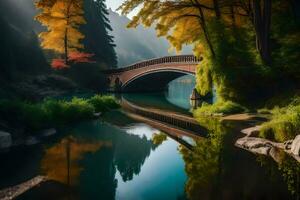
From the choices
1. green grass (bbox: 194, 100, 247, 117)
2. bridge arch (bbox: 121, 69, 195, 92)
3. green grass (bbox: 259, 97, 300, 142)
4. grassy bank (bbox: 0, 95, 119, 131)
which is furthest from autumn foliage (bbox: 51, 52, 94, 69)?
Answer: green grass (bbox: 259, 97, 300, 142)

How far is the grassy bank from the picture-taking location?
14.6 metres

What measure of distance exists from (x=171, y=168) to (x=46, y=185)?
4.01 m

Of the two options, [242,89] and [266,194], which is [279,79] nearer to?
[242,89]

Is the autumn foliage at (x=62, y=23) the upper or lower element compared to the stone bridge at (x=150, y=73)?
upper

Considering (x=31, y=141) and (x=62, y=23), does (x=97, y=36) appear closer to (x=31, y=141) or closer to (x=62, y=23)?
(x=62, y=23)

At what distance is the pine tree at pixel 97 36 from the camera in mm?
60156

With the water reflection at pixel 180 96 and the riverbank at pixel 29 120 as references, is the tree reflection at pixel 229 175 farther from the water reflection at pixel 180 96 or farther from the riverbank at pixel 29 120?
the water reflection at pixel 180 96

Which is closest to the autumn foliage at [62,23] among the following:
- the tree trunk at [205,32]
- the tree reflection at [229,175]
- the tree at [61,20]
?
the tree at [61,20]

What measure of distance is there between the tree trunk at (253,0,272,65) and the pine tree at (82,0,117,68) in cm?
4209

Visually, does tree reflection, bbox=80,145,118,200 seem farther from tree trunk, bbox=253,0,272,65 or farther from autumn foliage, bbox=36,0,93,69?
autumn foliage, bbox=36,0,93,69

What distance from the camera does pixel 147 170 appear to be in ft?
35.4

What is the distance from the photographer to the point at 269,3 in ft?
65.1

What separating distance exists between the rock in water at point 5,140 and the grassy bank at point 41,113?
3.19 feet

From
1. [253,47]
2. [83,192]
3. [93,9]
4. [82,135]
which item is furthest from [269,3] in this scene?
[93,9]
